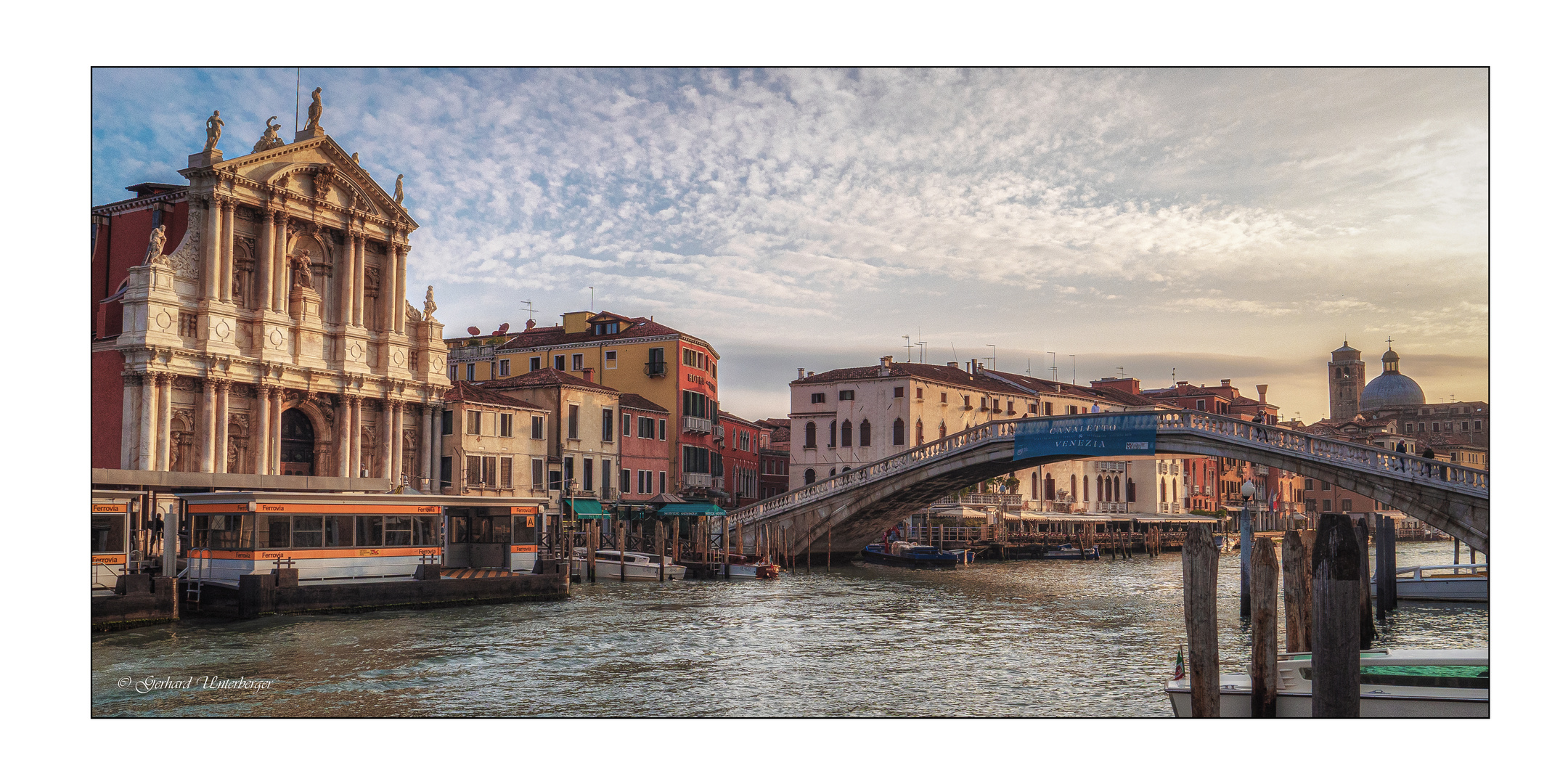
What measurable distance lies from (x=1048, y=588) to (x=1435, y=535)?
111 ft

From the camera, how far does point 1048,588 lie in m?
20.1

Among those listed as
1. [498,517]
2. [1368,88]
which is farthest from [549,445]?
[1368,88]

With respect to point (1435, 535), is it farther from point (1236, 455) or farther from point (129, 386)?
point (129, 386)

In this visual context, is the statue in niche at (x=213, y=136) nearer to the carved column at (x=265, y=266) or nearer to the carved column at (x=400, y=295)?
the carved column at (x=265, y=266)

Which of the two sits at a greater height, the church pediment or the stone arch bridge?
the church pediment

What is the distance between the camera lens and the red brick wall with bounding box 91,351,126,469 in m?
17.0

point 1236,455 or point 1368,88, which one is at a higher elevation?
point 1368,88

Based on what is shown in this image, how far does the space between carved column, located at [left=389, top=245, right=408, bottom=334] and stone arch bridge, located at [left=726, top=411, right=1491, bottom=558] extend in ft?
21.3

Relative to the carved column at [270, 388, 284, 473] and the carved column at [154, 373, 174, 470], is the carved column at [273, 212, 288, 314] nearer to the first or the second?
the carved column at [270, 388, 284, 473]

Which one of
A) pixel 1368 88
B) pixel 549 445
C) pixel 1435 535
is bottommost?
pixel 1435 535

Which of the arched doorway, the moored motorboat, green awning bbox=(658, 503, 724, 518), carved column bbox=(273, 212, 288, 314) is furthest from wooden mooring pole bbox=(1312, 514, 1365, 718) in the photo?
the moored motorboat

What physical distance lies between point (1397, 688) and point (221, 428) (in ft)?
53.1

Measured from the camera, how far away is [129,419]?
57.3 ft

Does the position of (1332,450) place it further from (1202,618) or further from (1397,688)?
(1397,688)
